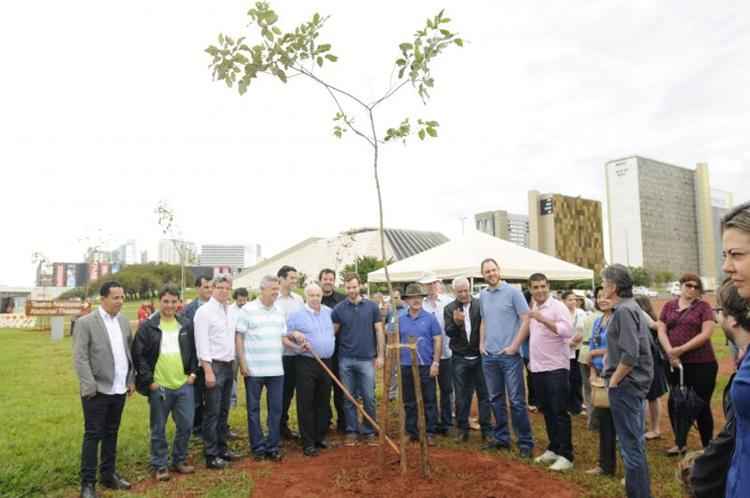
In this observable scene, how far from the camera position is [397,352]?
4570mm

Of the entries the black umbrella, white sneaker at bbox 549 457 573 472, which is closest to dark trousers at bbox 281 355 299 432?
white sneaker at bbox 549 457 573 472

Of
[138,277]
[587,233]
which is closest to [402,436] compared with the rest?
[138,277]

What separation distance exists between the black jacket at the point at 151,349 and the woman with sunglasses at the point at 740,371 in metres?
4.79

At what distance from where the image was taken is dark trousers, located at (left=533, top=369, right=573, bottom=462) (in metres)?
5.05

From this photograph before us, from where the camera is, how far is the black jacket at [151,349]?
4934mm

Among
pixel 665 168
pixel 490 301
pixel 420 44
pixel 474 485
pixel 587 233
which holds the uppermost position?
pixel 665 168

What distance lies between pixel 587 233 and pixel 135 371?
100m

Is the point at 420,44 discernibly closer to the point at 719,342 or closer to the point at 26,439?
the point at 26,439

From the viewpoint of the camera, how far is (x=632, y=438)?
3.84 metres

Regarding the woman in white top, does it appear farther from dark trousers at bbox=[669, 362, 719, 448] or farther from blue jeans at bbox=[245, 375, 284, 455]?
blue jeans at bbox=[245, 375, 284, 455]

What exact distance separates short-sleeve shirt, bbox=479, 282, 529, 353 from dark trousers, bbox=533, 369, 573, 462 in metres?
0.54

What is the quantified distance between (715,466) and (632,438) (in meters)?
2.67

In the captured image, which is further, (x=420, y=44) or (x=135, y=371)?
(x=135, y=371)

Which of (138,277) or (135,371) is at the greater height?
(138,277)
